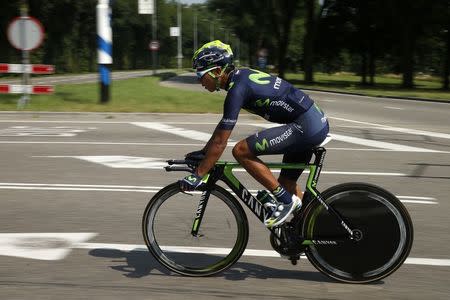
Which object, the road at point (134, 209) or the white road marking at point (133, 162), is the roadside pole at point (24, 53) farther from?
the white road marking at point (133, 162)

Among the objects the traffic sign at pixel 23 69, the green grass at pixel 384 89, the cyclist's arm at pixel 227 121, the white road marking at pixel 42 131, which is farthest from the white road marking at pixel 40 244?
the green grass at pixel 384 89

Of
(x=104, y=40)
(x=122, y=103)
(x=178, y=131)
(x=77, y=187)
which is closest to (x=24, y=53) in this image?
(x=104, y=40)

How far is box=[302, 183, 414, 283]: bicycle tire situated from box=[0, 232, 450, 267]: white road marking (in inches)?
22.5

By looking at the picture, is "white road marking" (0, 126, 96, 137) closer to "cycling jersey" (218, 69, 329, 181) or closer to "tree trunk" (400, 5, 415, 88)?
"cycling jersey" (218, 69, 329, 181)

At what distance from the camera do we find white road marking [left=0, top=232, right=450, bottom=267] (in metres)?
4.68

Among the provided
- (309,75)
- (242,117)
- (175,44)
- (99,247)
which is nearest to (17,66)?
(242,117)

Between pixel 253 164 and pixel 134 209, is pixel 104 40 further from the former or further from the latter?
pixel 253 164

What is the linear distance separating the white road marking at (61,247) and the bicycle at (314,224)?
0.18 m

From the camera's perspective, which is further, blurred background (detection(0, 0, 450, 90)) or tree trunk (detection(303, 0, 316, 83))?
tree trunk (detection(303, 0, 316, 83))

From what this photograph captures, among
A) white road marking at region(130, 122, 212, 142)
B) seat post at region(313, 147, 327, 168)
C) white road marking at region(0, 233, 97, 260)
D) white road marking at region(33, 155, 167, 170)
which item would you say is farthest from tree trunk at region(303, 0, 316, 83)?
seat post at region(313, 147, 327, 168)

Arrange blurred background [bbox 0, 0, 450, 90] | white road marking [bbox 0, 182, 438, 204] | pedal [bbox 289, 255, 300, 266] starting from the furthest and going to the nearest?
blurred background [bbox 0, 0, 450, 90], white road marking [bbox 0, 182, 438, 204], pedal [bbox 289, 255, 300, 266]

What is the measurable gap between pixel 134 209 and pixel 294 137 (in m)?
2.80

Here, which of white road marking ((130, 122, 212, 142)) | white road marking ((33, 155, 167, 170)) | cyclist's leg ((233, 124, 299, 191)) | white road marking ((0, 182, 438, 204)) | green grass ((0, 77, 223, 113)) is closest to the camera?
cyclist's leg ((233, 124, 299, 191))

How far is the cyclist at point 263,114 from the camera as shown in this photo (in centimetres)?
411
